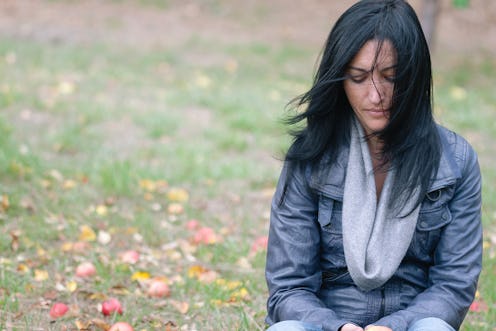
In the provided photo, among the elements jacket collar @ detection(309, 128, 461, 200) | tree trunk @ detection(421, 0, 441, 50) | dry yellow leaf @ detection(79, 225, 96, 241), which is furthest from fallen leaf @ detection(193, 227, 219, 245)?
tree trunk @ detection(421, 0, 441, 50)

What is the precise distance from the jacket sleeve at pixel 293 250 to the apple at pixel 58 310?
1.01 m

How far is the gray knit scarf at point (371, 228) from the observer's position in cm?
232

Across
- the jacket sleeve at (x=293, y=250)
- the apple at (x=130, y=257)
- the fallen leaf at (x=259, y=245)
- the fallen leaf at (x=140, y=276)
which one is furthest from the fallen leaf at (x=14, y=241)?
the jacket sleeve at (x=293, y=250)

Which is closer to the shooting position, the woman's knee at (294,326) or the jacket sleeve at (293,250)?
the woman's knee at (294,326)

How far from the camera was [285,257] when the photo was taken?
8.03 ft

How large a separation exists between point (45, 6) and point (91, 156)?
19.0 ft

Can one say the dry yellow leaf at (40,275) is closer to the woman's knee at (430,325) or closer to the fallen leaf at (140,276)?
the fallen leaf at (140,276)

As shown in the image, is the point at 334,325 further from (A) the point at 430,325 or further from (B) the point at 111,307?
(B) the point at 111,307

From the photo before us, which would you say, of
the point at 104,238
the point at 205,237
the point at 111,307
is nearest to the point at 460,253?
the point at 111,307

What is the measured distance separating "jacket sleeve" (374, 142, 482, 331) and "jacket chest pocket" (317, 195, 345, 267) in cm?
27

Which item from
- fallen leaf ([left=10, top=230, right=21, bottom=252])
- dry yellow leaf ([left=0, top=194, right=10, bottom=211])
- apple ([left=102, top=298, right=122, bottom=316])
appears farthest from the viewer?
dry yellow leaf ([left=0, top=194, right=10, bottom=211])

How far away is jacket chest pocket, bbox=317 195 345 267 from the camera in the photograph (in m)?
2.44

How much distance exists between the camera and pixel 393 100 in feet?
7.43

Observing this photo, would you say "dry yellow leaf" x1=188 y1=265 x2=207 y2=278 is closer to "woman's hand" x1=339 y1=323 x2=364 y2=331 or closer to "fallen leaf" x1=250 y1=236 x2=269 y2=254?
"fallen leaf" x1=250 y1=236 x2=269 y2=254
